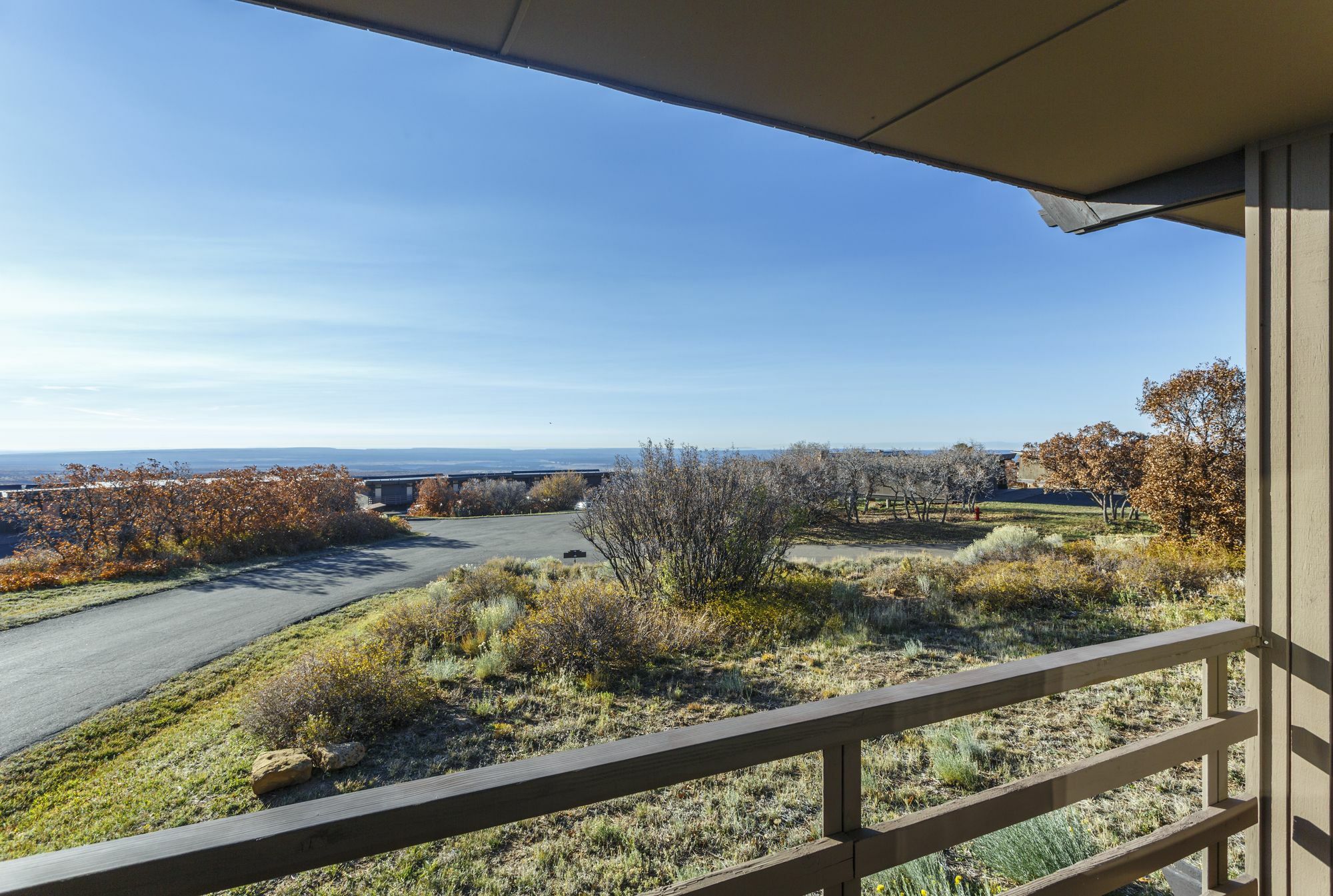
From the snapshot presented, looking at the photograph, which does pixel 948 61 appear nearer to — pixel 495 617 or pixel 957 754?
pixel 957 754

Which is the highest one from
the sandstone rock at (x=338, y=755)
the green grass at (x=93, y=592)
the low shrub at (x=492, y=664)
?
the low shrub at (x=492, y=664)

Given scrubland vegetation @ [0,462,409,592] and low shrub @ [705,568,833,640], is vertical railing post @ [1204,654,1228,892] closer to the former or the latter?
low shrub @ [705,568,833,640]

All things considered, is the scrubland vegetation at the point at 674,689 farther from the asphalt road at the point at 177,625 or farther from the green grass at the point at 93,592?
the green grass at the point at 93,592

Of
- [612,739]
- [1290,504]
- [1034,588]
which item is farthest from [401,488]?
[1290,504]

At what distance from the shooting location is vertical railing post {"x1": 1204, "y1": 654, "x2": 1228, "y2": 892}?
1538mm

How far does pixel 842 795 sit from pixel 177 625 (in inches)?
307

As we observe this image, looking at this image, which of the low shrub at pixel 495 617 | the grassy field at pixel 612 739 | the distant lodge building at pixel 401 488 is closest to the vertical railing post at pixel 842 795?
the grassy field at pixel 612 739

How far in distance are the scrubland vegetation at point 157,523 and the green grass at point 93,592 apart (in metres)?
0.31

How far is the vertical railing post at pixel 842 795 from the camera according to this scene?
1.02 meters

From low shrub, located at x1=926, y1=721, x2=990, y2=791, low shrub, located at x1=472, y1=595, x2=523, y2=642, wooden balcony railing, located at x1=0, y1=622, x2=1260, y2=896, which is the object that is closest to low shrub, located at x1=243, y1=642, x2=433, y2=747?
low shrub, located at x1=472, y1=595, x2=523, y2=642

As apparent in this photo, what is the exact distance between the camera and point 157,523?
9.98m

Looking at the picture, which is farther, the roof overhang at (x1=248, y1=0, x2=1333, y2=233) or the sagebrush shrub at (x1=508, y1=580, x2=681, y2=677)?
the sagebrush shrub at (x1=508, y1=580, x2=681, y2=677)

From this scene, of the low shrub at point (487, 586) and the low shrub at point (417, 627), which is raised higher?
the low shrub at point (487, 586)

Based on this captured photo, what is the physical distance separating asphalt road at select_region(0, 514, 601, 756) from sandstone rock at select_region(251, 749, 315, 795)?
197 centimetres
